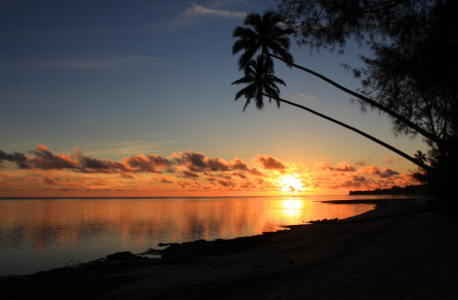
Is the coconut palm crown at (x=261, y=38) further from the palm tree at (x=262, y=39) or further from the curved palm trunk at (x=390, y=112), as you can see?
the curved palm trunk at (x=390, y=112)

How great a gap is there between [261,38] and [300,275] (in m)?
18.7

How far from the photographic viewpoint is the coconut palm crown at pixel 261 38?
24109 millimetres

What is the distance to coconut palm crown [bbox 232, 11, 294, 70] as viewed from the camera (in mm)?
24109

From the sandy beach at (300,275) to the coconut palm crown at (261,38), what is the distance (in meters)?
14.0

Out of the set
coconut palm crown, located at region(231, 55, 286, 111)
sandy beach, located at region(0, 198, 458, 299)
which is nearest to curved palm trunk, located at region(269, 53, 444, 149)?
sandy beach, located at region(0, 198, 458, 299)

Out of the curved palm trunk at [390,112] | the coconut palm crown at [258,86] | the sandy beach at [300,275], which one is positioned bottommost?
the sandy beach at [300,275]

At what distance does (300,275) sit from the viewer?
11695 millimetres

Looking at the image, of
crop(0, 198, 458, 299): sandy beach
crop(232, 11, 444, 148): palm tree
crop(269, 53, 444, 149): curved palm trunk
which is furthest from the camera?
crop(232, 11, 444, 148): palm tree

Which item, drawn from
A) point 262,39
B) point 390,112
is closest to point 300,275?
point 390,112

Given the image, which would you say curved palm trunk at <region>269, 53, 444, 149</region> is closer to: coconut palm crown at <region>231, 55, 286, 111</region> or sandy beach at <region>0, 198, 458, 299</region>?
sandy beach at <region>0, 198, 458, 299</region>

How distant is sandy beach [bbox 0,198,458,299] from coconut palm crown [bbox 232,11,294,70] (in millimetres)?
13954

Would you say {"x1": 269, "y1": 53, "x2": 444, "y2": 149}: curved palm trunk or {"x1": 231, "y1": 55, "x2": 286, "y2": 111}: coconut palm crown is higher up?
{"x1": 231, "y1": 55, "x2": 286, "y2": 111}: coconut palm crown

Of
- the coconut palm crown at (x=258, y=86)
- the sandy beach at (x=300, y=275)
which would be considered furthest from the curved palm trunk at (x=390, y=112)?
the coconut palm crown at (x=258, y=86)

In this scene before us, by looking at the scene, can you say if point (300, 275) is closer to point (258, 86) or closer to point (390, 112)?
point (390, 112)
